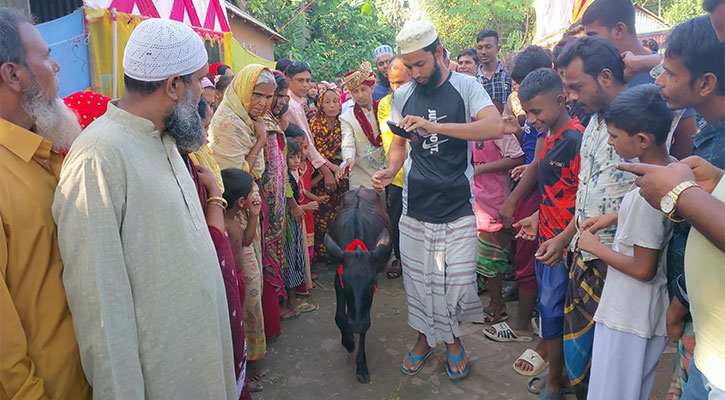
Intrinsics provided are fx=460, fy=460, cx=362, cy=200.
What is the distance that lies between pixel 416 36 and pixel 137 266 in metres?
2.35

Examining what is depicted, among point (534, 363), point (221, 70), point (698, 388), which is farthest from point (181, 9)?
point (698, 388)

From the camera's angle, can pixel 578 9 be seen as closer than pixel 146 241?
No

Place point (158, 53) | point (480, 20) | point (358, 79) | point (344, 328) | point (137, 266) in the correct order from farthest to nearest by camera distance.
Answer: point (480, 20)
point (358, 79)
point (344, 328)
point (158, 53)
point (137, 266)

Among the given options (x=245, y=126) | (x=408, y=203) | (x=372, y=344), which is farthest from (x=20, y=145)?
(x=372, y=344)

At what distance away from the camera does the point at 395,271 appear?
18.8ft

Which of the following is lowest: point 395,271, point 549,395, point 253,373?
point 395,271

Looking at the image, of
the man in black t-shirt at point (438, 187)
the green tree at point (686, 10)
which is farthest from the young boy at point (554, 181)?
the green tree at point (686, 10)

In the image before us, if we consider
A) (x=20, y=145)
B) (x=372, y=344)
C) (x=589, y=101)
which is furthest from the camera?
(x=372, y=344)

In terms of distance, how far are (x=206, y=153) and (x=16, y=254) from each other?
142cm

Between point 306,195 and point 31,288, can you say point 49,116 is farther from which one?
point 306,195

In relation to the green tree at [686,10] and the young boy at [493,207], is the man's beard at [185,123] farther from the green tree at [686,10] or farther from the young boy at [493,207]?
the green tree at [686,10]

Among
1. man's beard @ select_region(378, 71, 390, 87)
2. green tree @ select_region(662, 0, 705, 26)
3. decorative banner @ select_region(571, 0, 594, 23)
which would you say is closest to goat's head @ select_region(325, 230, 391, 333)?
man's beard @ select_region(378, 71, 390, 87)

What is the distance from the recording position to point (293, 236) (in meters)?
4.84

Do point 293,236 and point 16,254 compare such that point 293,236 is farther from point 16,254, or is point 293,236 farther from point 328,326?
point 16,254
